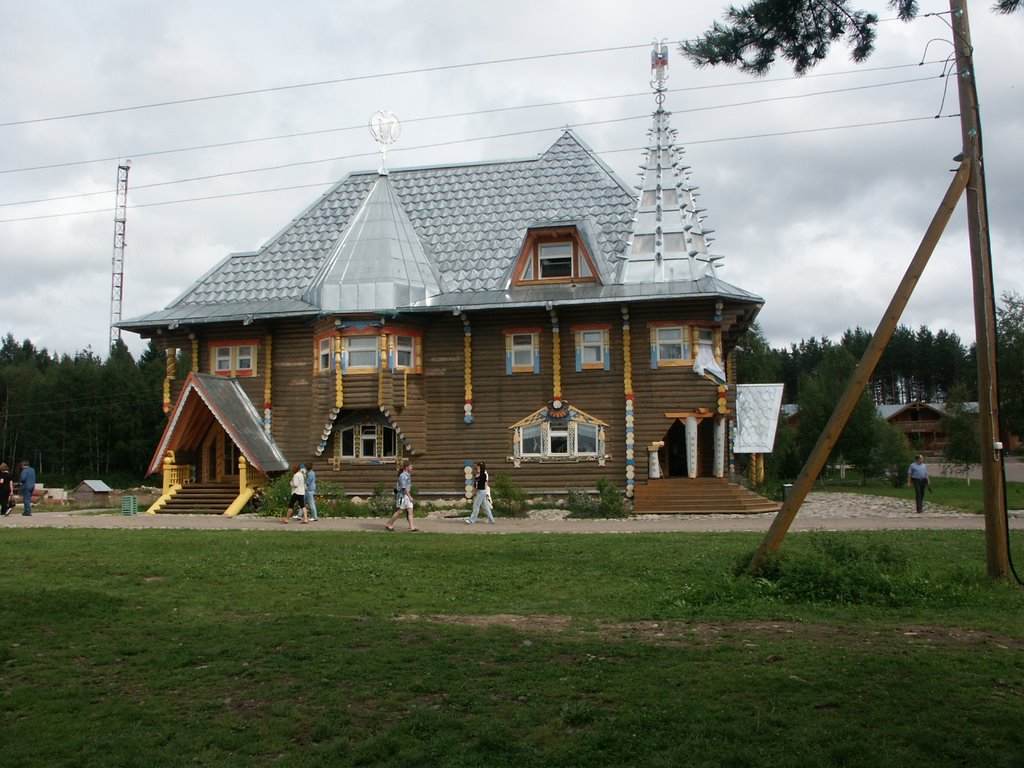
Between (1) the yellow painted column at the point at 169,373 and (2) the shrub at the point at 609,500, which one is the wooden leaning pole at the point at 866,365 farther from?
(1) the yellow painted column at the point at 169,373

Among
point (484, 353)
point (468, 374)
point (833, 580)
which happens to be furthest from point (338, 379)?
point (833, 580)

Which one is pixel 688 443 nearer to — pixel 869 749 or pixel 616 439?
pixel 616 439

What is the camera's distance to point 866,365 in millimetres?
11484

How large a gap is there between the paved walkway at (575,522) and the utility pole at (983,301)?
26.1 ft

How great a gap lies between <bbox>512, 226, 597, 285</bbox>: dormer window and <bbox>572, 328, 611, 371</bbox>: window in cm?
162

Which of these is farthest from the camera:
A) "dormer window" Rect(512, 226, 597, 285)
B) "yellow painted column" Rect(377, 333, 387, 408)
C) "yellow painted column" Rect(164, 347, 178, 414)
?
"yellow painted column" Rect(164, 347, 178, 414)

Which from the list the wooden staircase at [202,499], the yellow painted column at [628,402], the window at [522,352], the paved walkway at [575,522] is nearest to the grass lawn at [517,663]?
the paved walkway at [575,522]

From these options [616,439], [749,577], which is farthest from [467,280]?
[749,577]

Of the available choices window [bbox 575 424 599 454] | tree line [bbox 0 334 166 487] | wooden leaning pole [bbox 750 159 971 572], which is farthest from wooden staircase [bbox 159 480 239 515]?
tree line [bbox 0 334 166 487]

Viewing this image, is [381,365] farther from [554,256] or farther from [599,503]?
[599,503]

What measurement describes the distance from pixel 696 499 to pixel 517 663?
18.8 meters

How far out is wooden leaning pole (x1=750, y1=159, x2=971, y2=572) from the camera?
1138 centimetres

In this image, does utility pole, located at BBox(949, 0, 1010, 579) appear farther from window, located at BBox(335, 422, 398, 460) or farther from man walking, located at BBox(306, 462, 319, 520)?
window, located at BBox(335, 422, 398, 460)

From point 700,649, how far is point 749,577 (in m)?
3.17
